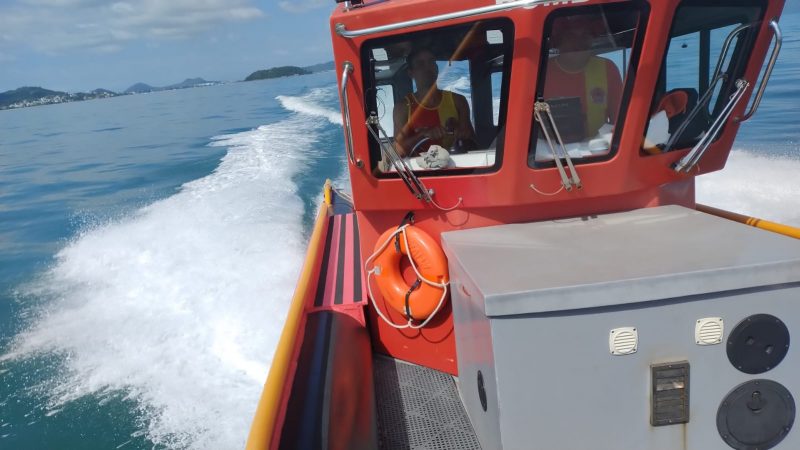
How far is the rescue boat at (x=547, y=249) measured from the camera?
1766mm

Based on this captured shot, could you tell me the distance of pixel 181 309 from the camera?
18.6 feet

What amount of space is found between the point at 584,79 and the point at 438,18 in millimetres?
702

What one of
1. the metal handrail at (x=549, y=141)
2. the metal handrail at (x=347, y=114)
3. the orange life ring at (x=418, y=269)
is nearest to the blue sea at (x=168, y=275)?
the orange life ring at (x=418, y=269)

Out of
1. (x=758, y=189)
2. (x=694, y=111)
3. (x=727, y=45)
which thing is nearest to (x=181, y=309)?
(x=694, y=111)

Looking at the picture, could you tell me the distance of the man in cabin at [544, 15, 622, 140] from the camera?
2.36 metres

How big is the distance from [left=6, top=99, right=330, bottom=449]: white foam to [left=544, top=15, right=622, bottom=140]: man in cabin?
285cm

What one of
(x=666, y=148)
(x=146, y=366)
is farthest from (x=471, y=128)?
(x=146, y=366)

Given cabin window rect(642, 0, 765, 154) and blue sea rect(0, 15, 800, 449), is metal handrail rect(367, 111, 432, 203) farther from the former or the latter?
blue sea rect(0, 15, 800, 449)

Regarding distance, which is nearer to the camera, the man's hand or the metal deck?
the metal deck

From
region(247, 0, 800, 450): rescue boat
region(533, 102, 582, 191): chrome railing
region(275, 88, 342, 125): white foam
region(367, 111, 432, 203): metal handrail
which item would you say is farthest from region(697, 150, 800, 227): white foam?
region(275, 88, 342, 125): white foam

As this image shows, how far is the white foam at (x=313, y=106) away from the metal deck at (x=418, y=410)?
12209 millimetres

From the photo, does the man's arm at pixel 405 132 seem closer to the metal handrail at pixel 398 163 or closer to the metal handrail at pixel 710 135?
the metal handrail at pixel 398 163

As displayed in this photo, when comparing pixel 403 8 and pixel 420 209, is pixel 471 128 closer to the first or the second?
pixel 420 209

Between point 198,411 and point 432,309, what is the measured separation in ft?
6.89
